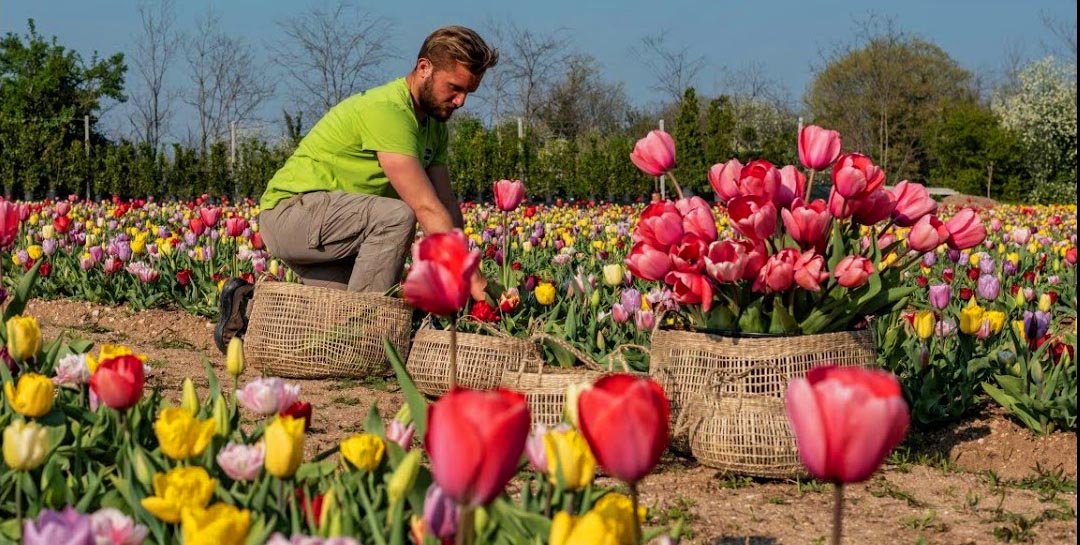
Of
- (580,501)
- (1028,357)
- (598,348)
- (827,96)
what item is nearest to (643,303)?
(598,348)

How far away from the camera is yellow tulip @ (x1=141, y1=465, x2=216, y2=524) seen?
1.59 meters

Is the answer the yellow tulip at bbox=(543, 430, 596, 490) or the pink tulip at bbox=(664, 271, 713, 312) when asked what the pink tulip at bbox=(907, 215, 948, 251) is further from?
the yellow tulip at bbox=(543, 430, 596, 490)

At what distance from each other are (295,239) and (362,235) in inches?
12.6

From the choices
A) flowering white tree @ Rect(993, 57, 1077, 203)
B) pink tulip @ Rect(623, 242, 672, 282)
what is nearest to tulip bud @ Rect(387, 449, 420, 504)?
pink tulip @ Rect(623, 242, 672, 282)

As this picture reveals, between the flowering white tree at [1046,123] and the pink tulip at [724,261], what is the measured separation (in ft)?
103

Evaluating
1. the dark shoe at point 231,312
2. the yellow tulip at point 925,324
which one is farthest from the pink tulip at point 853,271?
the dark shoe at point 231,312

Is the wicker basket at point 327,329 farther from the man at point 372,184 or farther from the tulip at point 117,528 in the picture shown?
the tulip at point 117,528

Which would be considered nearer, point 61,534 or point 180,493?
point 61,534

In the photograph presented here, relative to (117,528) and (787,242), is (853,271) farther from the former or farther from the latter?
(117,528)

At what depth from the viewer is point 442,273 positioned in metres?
1.46

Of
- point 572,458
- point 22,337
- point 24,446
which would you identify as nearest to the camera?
point 572,458

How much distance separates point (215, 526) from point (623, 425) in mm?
493

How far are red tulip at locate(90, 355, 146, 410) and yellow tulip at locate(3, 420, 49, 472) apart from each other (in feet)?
0.96

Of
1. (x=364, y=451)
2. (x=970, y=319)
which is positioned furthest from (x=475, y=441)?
(x=970, y=319)
